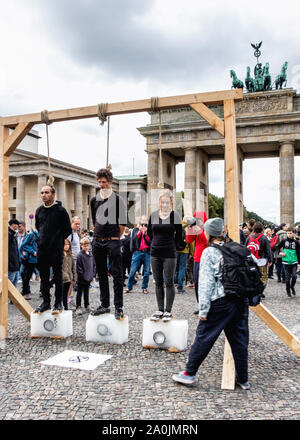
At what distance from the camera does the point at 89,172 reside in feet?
202

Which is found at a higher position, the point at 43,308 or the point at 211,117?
the point at 211,117

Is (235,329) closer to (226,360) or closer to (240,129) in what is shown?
(226,360)

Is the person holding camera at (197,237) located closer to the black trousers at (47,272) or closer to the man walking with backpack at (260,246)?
the man walking with backpack at (260,246)

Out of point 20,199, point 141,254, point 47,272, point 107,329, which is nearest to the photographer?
point 107,329

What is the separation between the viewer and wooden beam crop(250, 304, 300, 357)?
5.26m

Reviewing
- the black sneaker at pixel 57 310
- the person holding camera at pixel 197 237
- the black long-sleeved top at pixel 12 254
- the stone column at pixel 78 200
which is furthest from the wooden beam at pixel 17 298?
the stone column at pixel 78 200

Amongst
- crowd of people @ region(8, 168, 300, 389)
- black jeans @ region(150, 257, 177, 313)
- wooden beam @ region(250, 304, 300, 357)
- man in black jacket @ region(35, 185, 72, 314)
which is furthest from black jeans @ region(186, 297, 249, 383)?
man in black jacket @ region(35, 185, 72, 314)

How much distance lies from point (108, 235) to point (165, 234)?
0.91 m

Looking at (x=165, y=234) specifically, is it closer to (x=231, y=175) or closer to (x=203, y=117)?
(x=231, y=175)

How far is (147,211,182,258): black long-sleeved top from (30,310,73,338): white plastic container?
1854 mm

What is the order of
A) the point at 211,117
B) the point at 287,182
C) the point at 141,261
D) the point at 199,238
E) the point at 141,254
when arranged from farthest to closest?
the point at 287,182
the point at 141,261
the point at 141,254
the point at 199,238
the point at 211,117

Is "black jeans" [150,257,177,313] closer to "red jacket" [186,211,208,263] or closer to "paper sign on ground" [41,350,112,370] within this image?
"paper sign on ground" [41,350,112,370]

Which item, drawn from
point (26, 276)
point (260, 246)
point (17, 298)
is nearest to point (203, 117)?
point (17, 298)

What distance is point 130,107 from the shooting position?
6.36 m
